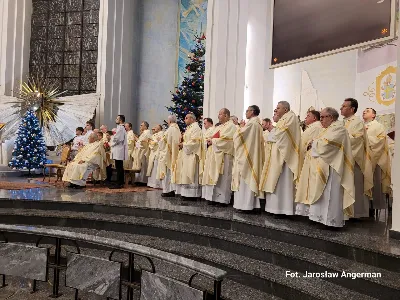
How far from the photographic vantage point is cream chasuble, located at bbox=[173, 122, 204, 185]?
7.77m

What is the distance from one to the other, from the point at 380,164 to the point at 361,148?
36.9 inches

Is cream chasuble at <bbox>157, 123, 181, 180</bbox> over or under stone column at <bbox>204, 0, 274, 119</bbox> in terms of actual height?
under

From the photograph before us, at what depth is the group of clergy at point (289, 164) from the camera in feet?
17.2

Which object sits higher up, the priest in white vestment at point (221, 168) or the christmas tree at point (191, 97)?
the christmas tree at point (191, 97)

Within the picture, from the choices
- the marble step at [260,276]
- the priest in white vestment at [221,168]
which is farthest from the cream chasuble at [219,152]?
the marble step at [260,276]

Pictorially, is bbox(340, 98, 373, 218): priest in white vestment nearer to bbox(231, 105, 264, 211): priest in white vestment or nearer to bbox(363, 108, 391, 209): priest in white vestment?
bbox(363, 108, 391, 209): priest in white vestment

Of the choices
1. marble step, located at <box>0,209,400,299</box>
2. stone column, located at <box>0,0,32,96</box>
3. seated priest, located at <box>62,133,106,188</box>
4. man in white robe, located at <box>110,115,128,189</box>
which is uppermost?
stone column, located at <box>0,0,32,96</box>

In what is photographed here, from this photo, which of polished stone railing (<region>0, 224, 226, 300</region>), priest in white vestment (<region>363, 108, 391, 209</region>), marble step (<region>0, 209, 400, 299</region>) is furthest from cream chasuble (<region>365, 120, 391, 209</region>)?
polished stone railing (<region>0, 224, 226, 300</region>)

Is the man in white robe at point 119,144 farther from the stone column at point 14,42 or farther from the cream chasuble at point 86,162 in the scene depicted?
the stone column at point 14,42

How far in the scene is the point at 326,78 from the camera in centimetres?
1188

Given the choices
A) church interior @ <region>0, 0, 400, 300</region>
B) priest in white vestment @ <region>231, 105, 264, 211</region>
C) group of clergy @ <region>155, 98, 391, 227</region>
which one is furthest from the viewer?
priest in white vestment @ <region>231, 105, 264, 211</region>

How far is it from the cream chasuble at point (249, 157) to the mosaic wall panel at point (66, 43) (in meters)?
10.9

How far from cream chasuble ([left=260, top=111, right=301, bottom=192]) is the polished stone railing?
283 centimetres

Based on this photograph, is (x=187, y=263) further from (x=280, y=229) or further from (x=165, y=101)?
(x=165, y=101)
